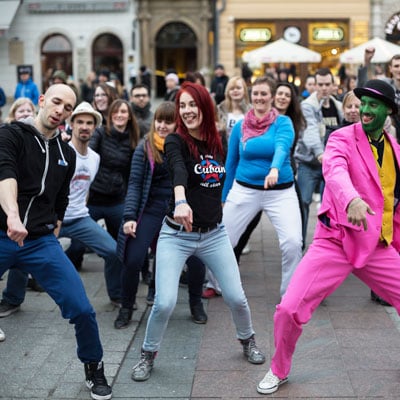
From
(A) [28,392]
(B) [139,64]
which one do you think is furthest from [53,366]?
(B) [139,64]

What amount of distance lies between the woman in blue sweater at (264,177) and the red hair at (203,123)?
4.06 feet

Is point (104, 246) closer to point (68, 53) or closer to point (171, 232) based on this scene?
point (171, 232)

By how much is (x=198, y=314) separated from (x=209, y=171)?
1.59 metres

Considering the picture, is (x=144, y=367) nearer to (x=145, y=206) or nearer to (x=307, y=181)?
(x=145, y=206)

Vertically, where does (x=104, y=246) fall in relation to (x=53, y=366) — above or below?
above

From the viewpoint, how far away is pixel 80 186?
6328mm

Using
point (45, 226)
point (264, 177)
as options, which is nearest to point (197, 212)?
point (45, 226)

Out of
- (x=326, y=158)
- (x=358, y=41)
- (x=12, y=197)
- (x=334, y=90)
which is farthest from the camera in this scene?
(x=358, y=41)

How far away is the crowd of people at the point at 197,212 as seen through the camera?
4348 mm

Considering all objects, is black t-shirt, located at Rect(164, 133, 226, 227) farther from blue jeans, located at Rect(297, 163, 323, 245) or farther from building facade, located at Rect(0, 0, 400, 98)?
building facade, located at Rect(0, 0, 400, 98)

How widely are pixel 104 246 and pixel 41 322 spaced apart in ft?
2.60

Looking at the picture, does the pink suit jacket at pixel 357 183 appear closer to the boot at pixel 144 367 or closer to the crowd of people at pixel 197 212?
the crowd of people at pixel 197 212

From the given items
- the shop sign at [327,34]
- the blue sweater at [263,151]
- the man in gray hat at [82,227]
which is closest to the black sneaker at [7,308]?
the man in gray hat at [82,227]

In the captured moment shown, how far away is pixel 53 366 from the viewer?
16.5 ft
